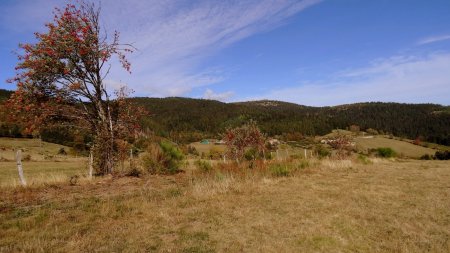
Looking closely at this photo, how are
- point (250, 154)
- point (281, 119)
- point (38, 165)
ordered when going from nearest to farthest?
point (250, 154) < point (38, 165) < point (281, 119)

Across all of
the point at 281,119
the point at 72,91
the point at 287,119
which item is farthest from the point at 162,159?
the point at 281,119

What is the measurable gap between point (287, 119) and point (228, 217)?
143 m

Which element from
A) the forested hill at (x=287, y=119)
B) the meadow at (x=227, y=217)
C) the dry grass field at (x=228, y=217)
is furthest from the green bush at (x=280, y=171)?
the forested hill at (x=287, y=119)

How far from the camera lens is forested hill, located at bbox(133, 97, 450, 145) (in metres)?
127

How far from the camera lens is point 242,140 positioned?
2578 cm

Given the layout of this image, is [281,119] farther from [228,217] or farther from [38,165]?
[228,217]

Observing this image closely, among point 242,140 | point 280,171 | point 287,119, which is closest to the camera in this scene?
point 280,171

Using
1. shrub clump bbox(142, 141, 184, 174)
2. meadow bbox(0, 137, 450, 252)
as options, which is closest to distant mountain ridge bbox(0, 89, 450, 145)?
shrub clump bbox(142, 141, 184, 174)

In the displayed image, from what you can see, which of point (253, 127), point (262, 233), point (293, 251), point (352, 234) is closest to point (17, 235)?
point (262, 233)

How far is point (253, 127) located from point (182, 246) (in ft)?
69.7

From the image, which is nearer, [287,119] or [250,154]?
[250,154]

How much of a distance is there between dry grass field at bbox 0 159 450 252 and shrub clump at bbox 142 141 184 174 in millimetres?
3960

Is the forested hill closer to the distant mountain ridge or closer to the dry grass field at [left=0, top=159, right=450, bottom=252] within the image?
the distant mountain ridge

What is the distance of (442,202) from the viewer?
9.52 m
